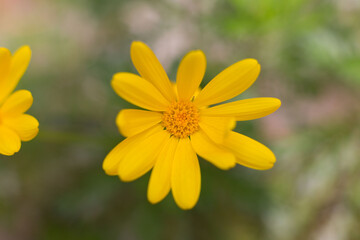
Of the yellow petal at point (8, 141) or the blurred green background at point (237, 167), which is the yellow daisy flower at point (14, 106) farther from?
the blurred green background at point (237, 167)

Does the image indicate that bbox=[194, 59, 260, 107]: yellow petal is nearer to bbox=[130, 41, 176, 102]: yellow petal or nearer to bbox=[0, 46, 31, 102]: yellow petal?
bbox=[130, 41, 176, 102]: yellow petal

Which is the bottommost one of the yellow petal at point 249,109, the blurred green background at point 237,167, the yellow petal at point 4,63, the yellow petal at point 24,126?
the yellow petal at point 24,126

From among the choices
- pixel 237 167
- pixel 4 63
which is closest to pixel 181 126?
pixel 4 63

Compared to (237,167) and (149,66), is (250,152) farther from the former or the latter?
(237,167)

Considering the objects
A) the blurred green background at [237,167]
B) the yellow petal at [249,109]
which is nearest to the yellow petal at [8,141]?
the yellow petal at [249,109]

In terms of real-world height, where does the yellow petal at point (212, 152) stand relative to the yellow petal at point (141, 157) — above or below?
above
